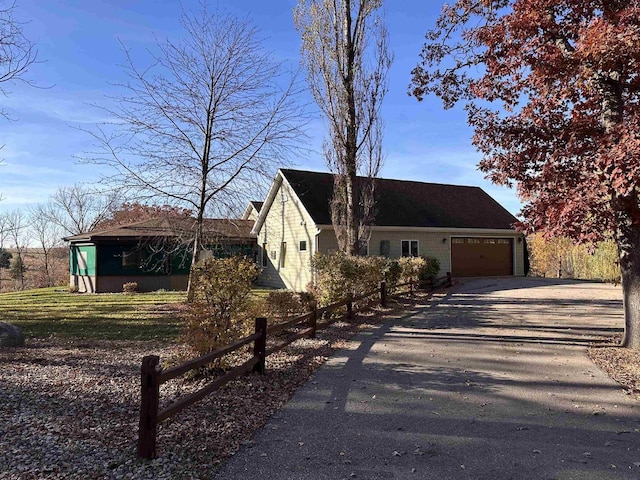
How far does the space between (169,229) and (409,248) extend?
11.3m

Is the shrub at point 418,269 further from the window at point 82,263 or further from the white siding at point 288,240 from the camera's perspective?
the window at point 82,263

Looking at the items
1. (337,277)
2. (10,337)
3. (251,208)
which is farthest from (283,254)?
(10,337)

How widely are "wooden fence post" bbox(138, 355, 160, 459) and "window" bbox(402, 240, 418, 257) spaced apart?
19172 mm

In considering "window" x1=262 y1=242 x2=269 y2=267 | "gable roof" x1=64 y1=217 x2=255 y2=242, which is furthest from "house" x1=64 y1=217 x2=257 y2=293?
"window" x1=262 y1=242 x2=269 y2=267

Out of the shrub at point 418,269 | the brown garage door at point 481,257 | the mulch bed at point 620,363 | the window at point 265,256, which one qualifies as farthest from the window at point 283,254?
the mulch bed at point 620,363

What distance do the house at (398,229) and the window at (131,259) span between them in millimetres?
6556

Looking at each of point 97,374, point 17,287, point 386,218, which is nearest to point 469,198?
point 386,218

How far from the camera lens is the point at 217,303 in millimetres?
6547

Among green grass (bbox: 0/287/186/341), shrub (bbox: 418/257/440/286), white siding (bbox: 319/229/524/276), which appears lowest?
green grass (bbox: 0/287/186/341)

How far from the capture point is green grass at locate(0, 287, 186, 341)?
1055 centimetres

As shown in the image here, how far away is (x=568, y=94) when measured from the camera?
7.50 m

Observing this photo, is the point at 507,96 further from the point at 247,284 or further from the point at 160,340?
the point at 160,340

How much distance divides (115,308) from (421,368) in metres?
11.6

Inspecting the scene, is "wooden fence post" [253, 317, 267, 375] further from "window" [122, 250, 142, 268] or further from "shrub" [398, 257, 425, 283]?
"window" [122, 250, 142, 268]
